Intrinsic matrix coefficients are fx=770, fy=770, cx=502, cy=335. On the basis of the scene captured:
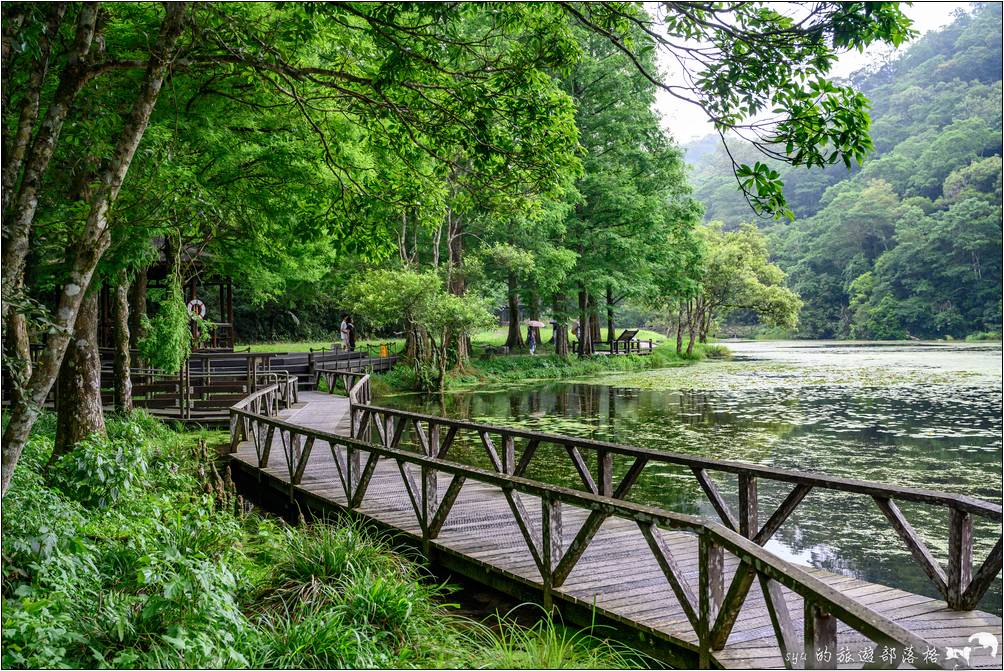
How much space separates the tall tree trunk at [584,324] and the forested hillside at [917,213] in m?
26.8

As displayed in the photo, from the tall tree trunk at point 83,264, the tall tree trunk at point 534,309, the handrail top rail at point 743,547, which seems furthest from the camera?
the tall tree trunk at point 534,309

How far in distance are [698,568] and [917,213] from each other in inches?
2717

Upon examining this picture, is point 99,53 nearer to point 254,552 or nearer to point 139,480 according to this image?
point 139,480

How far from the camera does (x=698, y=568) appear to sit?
20.2 feet

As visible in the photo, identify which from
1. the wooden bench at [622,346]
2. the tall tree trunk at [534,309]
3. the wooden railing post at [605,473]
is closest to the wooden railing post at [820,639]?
the wooden railing post at [605,473]

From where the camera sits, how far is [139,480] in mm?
7957

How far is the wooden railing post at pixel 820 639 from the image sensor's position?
3789mm

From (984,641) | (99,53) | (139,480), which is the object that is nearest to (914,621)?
(984,641)

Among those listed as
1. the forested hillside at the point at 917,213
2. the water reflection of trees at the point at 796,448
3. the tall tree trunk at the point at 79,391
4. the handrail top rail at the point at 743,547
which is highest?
the forested hillside at the point at 917,213

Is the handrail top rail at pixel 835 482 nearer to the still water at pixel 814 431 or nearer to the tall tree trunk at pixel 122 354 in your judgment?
the still water at pixel 814 431

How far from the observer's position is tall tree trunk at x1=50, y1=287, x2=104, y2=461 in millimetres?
10398

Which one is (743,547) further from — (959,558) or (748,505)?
(748,505)

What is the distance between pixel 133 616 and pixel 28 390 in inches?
59.6

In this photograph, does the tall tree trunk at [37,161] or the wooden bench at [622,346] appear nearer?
the tall tree trunk at [37,161]
